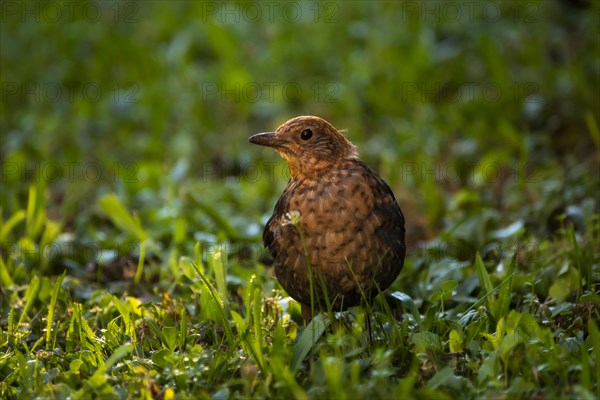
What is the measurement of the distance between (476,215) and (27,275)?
2564mm

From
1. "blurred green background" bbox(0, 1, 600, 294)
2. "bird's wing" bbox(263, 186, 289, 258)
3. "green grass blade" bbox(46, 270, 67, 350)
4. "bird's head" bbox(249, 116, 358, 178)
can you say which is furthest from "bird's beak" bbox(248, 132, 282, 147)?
"blurred green background" bbox(0, 1, 600, 294)

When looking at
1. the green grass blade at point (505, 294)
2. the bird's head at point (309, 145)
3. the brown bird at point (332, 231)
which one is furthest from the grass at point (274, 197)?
the bird's head at point (309, 145)

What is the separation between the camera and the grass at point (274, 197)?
3.48 m

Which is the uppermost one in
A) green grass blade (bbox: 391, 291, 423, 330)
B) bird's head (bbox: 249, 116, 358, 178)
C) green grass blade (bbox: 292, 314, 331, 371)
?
bird's head (bbox: 249, 116, 358, 178)

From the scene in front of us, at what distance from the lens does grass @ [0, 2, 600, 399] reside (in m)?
3.48

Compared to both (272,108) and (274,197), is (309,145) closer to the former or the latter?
(274,197)

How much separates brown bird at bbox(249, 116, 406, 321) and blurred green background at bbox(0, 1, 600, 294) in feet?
4.10

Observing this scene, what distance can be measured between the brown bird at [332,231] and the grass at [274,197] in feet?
0.56

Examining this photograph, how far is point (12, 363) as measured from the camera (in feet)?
12.2

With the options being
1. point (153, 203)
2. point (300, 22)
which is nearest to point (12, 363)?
point (153, 203)

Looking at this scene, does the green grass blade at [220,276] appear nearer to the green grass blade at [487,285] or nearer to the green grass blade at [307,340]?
the green grass blade at [307,340]

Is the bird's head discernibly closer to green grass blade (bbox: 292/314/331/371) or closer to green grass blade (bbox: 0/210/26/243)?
green grass blade (bbox: 292/314/331/371)

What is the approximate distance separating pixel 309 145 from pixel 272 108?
3415 millimetres

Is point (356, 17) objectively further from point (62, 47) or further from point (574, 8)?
point (62, 47)
